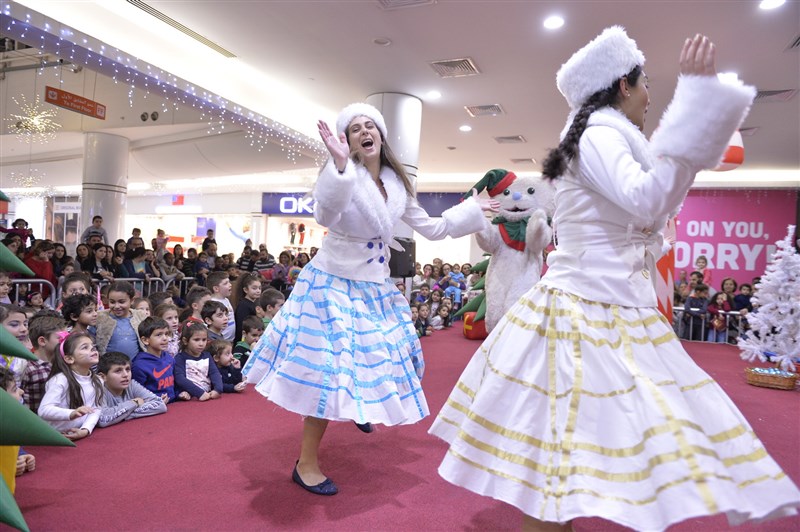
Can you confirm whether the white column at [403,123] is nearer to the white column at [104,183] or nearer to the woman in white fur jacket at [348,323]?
the white column at [104,183]

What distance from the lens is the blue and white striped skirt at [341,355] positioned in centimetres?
220

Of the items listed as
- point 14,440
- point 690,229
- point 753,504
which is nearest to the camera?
point 753,504

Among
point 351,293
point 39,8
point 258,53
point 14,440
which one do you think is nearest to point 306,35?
point 258,53

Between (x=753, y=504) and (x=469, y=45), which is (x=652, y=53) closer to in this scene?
(x=469, y=45)

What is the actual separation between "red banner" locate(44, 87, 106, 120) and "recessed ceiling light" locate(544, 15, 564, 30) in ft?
21.9

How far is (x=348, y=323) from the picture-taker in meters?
2.33

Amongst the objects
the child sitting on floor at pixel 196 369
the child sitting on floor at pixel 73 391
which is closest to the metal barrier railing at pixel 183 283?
the child sitting on floor at pixel 196 369

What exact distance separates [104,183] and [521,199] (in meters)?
8.84

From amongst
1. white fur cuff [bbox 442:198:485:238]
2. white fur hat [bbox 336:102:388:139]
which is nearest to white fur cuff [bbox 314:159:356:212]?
white fur hat [bbox 336:102:388:139]

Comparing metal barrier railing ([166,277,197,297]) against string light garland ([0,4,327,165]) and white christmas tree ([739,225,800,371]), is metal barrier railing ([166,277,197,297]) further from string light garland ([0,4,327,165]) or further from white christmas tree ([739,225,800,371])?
white christmas tree ([739,225,800,371])

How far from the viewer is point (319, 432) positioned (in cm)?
237

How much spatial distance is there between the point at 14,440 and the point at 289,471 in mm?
1389

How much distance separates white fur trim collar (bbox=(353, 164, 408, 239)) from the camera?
2.36 metres

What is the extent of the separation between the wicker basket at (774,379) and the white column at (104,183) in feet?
32.3
